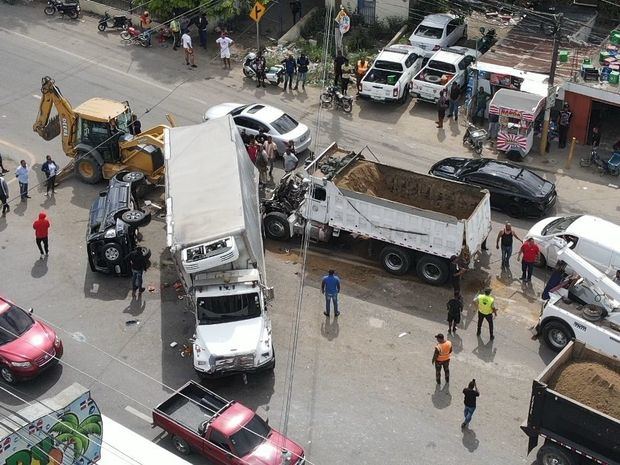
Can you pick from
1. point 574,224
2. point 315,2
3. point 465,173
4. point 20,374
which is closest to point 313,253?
point 465,173

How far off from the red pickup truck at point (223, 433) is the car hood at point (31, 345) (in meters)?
3.32

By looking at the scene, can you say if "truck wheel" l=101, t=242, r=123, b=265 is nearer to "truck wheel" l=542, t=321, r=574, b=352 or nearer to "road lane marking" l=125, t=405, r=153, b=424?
"road lane marking" l=125, t=405, r=153, b=424

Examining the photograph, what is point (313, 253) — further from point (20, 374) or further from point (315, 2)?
point (315, 2)

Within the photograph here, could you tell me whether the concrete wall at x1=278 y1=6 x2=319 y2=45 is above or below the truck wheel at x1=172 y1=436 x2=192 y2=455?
above

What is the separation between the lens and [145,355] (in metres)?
19.5

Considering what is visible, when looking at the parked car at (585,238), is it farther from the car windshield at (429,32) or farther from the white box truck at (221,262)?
the car windshield at (429,32)

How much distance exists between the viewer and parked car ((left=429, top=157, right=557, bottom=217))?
24406 millimetres

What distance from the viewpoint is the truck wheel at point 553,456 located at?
15.7 m

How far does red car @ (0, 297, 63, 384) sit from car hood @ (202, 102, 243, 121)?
11.3 meters

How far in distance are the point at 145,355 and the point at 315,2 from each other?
23960 millimetres

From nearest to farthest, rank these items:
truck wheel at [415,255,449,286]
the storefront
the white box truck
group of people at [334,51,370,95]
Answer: the white box truck, truck wheel at [415,255,449,286], the storefront, group of people at [334,51,370,95]

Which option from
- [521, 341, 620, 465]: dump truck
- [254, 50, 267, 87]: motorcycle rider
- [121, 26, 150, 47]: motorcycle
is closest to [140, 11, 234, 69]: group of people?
[121, 26, 150, 47]: motorcycle

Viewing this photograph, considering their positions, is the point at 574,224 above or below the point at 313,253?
above

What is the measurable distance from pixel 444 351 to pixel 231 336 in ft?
14.6
